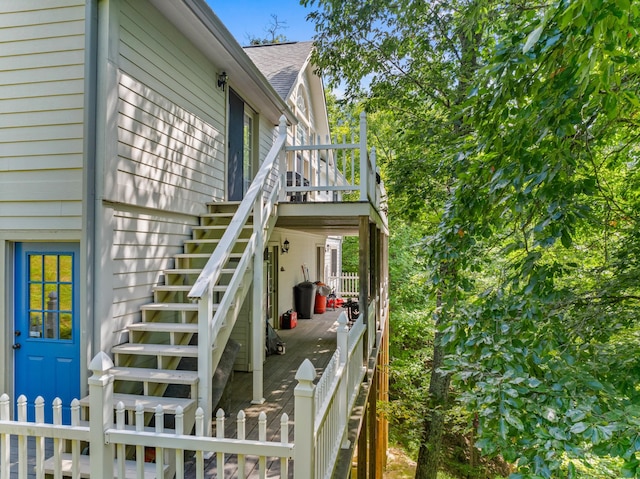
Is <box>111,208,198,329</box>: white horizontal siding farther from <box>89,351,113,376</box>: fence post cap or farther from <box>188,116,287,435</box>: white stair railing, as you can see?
<box>89,351,113,376</box>: fence post cap

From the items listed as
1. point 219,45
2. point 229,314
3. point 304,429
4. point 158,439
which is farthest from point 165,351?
point 219,45

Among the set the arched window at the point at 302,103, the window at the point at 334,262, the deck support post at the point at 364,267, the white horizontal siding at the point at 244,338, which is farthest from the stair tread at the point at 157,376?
the window at the point at 334,262

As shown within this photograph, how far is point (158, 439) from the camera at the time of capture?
8.50ft

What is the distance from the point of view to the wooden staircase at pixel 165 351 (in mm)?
3609

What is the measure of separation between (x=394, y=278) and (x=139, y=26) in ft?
46.4

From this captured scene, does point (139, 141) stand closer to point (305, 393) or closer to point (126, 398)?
point (126, 398)

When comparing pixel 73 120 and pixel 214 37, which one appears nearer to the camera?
pixel 73 120

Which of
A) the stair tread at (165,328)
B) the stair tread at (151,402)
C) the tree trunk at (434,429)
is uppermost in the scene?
the stair tread at (165,328)

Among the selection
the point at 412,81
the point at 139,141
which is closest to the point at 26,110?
the point at 139,141

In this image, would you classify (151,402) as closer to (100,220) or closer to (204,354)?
(204,354)

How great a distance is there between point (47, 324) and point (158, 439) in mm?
2369

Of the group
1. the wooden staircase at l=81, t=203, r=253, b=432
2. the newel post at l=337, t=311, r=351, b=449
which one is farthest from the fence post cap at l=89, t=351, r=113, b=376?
the newel post at l=337, t=311, r=351, b=449

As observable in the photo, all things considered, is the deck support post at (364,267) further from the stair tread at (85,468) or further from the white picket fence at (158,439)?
the stair tread at (85,468)

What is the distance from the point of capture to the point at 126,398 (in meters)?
3.74
